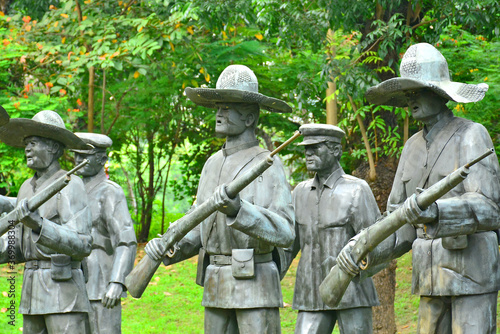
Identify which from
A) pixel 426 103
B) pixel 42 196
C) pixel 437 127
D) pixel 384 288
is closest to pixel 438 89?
pixel 426 103

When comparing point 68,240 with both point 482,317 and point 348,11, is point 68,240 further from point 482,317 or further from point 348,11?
point 348,11

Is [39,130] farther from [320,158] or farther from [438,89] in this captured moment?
[438,89]

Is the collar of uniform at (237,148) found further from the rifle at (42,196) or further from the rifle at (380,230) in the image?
the rifle at (380,230)

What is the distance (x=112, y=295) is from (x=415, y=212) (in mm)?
3964

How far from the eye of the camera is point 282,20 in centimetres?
1133

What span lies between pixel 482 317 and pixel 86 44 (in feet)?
31.3

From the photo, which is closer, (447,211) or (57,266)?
(447,211)

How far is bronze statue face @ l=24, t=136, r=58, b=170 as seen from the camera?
7785 millimetres

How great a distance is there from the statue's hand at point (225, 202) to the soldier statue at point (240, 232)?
41 mm

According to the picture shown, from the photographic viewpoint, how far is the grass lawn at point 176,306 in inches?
538

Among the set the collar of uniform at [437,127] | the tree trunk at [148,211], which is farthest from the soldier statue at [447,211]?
the tree trunk at [148,211]

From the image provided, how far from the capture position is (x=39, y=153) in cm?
780

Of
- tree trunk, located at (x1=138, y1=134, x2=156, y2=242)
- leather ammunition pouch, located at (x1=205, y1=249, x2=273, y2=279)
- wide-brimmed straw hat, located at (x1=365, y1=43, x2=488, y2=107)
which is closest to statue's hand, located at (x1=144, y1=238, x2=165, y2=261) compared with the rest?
leather ammunition pouch, located at (x1=205, y1=249, x2=273, y2=279)

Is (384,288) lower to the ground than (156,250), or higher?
higher
